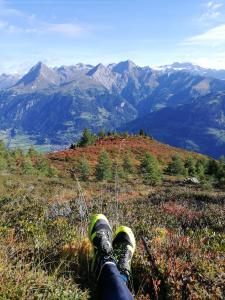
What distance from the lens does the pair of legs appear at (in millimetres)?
3598

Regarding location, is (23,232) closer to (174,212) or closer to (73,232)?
(73,232)

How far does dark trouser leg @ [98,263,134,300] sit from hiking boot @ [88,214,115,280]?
0.38 ft

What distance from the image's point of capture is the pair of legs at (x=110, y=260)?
3.60 m

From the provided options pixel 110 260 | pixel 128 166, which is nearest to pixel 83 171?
pixel 128 166

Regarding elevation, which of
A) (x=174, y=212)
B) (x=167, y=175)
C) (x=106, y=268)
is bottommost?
(x=167, y=175)

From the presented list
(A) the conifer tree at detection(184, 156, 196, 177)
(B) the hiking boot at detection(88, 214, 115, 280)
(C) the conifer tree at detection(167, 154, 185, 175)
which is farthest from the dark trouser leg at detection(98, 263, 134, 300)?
(A) the conifer tree at detection(184, 156, 196, 177)

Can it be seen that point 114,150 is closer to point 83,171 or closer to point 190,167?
point 190,167

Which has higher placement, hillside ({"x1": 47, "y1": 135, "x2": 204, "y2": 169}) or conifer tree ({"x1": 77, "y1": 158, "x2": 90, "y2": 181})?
conifer tree ({"x1": 77, "y1": 158, "x2": 90, "y2": 181})

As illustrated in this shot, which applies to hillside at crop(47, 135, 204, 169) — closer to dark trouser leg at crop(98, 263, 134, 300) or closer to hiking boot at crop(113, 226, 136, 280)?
hiking boot at crop(113, 226, 136, 280)

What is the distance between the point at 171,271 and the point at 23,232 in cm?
242

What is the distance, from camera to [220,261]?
475 centimetres

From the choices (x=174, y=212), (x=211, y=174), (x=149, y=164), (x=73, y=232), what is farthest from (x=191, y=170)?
(x=73, y=232)

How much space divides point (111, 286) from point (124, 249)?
1.23 meters

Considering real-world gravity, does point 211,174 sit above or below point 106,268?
below
